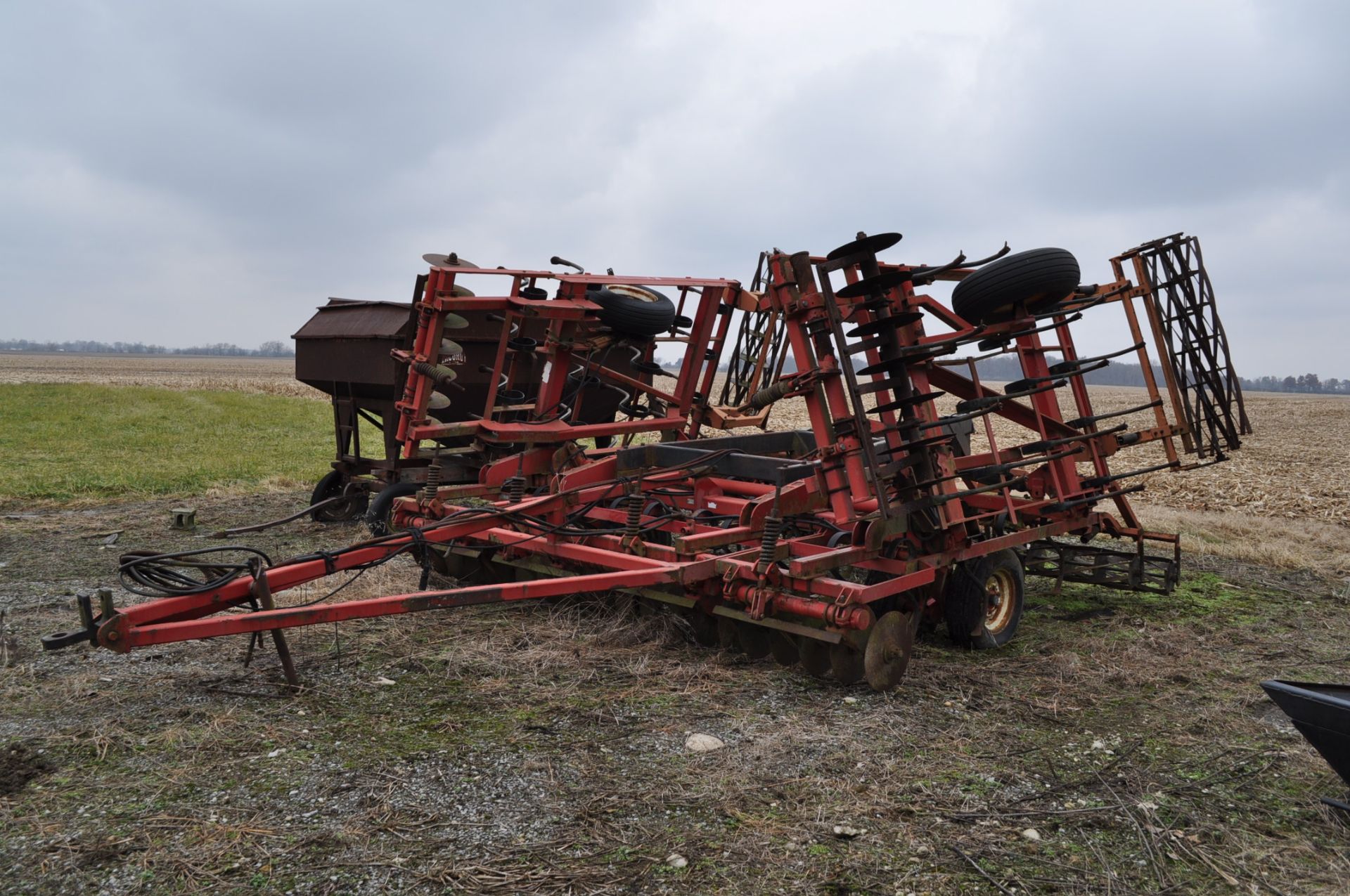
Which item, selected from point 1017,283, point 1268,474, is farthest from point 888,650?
point 1268,474

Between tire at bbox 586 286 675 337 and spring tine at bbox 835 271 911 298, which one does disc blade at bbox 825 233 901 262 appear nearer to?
spring tine at bbox 835 271 911 298

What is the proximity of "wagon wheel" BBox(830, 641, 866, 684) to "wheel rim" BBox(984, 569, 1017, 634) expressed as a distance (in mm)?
1427

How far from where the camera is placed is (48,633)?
18.9ft

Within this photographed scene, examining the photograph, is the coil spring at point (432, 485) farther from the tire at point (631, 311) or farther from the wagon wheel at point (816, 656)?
the wagon wheel at point (816, 656)

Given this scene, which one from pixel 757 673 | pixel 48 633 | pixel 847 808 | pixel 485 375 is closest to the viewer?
pixel 847 808

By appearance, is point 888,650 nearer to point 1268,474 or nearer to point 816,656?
point 816,656

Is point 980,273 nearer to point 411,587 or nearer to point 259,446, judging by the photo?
point 411,587

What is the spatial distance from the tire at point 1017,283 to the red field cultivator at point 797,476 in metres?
0.01

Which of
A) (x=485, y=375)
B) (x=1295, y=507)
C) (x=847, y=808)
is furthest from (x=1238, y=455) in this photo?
(x=847, y=808)

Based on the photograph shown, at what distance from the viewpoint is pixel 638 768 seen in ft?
12.8

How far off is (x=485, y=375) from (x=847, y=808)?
7221 millimetres

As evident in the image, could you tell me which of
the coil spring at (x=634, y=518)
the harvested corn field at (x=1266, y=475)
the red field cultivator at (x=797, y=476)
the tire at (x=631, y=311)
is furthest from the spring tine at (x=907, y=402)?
the harvested corn field at (x=1266, y=475)

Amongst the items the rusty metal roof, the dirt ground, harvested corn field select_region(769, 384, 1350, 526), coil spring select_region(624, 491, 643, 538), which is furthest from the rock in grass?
harvested corn field select_region(769, 384, 1350, 526)

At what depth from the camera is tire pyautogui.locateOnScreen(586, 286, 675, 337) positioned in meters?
7.75
